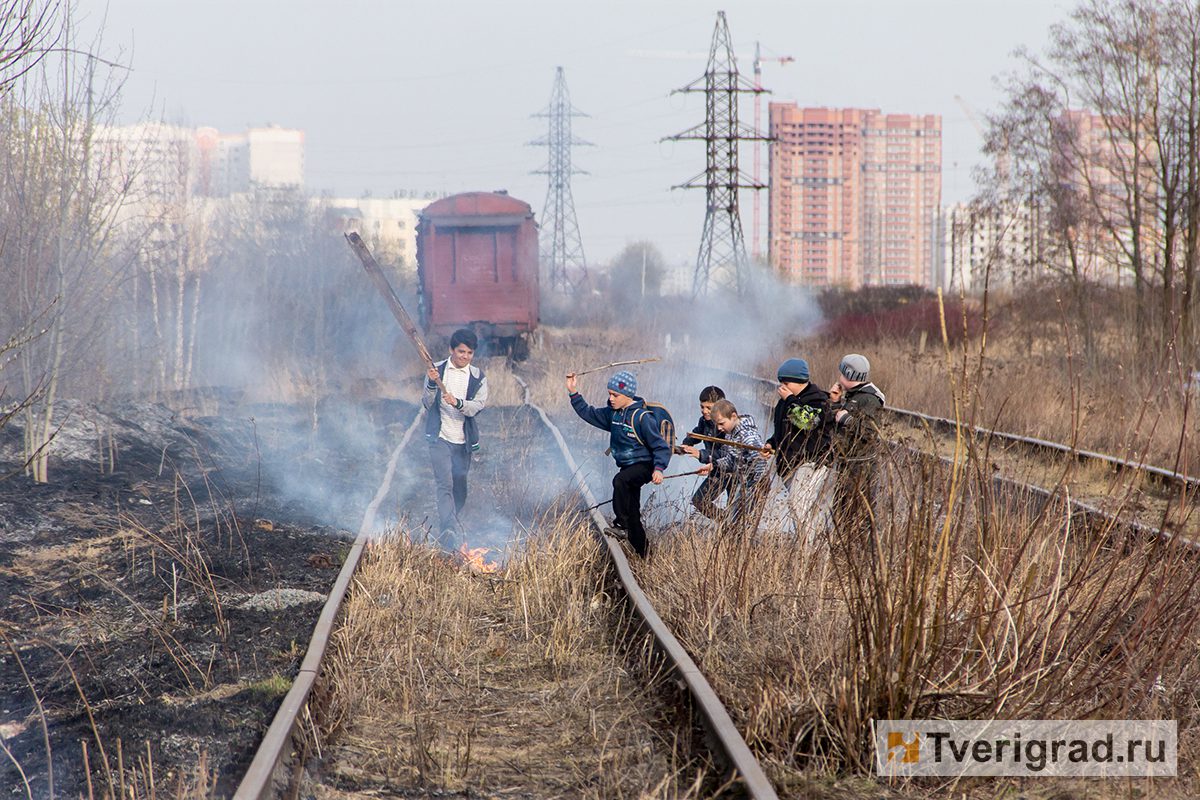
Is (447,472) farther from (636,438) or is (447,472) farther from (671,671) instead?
(671,671)

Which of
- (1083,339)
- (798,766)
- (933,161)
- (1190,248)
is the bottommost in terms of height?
(798,766)

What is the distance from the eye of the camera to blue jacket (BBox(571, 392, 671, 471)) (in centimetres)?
857

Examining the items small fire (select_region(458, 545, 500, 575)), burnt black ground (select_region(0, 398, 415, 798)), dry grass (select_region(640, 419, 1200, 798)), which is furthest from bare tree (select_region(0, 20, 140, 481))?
dry grass (select_region(640, 419, 1200, 798))

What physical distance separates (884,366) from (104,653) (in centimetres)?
1818

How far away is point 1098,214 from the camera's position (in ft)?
70.7

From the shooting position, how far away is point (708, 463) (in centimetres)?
904

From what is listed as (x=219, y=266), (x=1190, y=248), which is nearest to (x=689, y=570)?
(x=1190, y=248)

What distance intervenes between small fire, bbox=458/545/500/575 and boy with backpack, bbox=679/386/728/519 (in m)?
1.57

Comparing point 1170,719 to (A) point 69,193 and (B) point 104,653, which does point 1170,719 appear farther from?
(A) point 69,193

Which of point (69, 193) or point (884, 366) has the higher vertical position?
point (69, 193)

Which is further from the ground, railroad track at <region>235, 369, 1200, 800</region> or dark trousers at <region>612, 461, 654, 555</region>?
dark trousers at <region>612, 461, 654, 555</region>

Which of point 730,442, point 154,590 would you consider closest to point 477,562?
point 730,442

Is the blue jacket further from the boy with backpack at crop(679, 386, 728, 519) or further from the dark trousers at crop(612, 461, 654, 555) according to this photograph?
the boy with backpack at crop(679, 386, 728, 519)

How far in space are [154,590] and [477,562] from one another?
220cm
